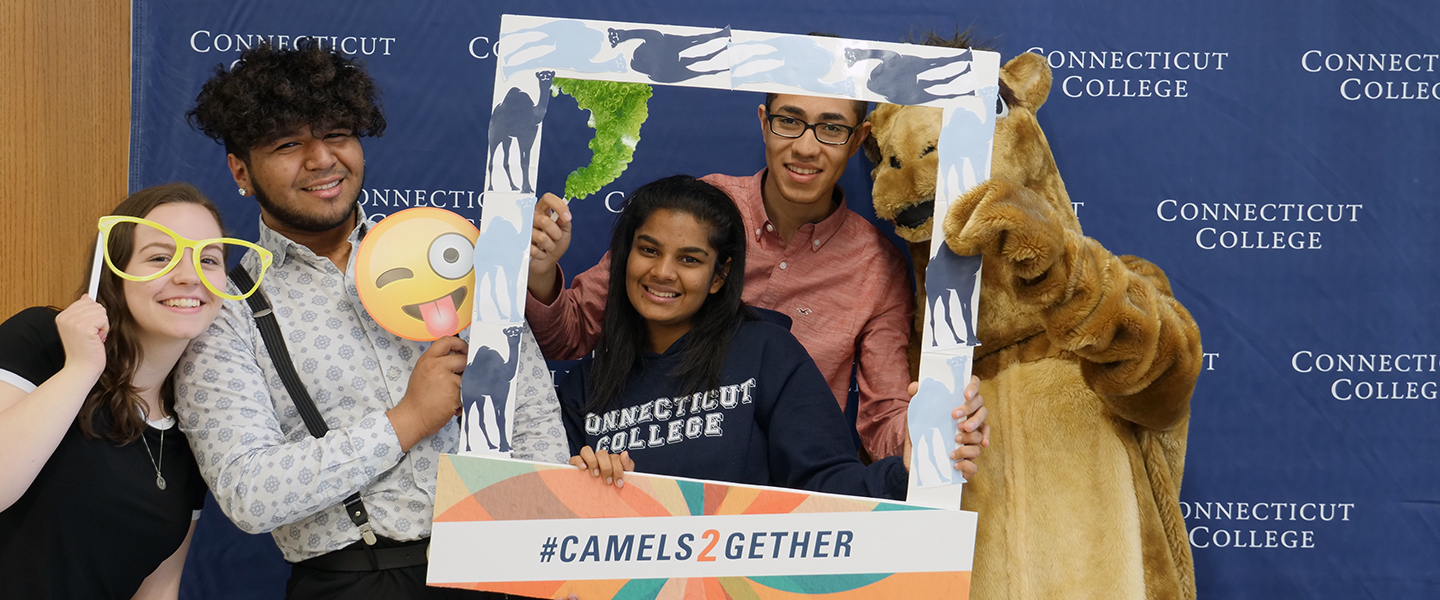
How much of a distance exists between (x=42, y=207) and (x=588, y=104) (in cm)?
141

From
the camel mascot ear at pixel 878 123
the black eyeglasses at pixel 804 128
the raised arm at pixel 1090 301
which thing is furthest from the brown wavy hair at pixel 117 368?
the camel mascot ear at pixel 878 123

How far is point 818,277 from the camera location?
2.16m

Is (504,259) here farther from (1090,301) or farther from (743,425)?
(1090,301)

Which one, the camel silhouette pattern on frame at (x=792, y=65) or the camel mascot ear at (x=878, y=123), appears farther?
the camel mascot ear at (x=878, y=123)

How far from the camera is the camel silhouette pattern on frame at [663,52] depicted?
158 centimetres

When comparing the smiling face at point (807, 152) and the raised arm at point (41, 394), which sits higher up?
the smiling face at point (807, 152)

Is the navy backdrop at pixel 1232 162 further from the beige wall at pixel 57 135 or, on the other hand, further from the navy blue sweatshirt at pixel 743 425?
the navy blue sweatshirt at pixel 743 425

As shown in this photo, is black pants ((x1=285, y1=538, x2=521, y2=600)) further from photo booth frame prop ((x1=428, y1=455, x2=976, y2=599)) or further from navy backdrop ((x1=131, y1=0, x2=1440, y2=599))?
navy backdrop ((x1=131, y1=0, x2=1440, y2=599))

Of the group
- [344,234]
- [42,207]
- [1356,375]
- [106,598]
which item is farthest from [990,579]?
[42,207]

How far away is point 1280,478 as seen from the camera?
245 cm

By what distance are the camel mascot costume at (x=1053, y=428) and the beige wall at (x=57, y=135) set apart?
76.2 inches

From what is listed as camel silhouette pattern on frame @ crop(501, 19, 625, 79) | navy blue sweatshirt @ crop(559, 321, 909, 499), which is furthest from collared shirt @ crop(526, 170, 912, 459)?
camel silhouette pattern on frame @ crop(501, 19, 625, 79)

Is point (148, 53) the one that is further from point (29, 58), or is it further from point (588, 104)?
point (588, 104)

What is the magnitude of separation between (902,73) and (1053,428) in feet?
2.75
